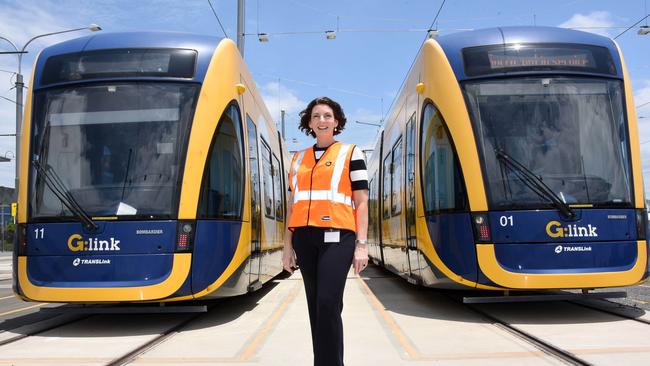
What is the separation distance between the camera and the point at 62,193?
694 centimetres

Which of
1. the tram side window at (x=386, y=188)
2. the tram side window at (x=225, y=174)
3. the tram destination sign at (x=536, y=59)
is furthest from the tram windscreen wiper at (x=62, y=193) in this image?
the tram side window at (x=386, y=188)

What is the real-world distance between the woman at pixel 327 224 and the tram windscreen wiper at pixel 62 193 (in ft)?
12.0

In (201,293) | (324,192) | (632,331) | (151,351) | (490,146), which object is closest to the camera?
(324,192)

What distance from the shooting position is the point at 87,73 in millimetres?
7301

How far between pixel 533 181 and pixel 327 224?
13.7 ft

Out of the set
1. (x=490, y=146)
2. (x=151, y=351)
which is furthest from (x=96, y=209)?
(x=490, y=146)

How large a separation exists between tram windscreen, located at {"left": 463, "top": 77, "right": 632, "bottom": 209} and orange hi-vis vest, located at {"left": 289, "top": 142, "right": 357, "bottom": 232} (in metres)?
3.78

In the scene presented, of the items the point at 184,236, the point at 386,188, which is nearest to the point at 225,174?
the point at 184,236

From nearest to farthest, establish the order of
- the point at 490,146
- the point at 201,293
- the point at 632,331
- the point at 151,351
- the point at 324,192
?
the point at 324,192 < the point at 151,351 < the point at 632,331 < the point at 201,293 < the point at 490,146

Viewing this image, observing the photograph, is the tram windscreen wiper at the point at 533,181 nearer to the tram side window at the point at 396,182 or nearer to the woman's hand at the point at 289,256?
the tram side window at the point at 396,182

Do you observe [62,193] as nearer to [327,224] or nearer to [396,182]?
[327,224]

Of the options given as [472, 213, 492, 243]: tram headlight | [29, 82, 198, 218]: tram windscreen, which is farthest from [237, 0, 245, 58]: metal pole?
[472, 213, 492, 243]: tram headlight

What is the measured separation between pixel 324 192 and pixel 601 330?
414 centimetres

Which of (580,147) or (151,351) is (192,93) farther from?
(580,147)
